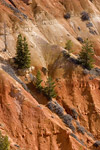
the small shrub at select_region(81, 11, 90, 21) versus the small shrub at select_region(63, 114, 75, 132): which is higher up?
the small shrub at select_region(81, 11, 90, 21)

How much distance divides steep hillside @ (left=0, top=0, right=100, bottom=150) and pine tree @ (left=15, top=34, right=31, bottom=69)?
2343 mm

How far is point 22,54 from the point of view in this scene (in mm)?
38094

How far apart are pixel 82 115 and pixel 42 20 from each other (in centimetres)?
3348

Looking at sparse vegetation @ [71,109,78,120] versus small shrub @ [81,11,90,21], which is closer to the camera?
sparse vegetation @ [71,109,78,120]

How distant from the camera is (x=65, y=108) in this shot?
126 ft

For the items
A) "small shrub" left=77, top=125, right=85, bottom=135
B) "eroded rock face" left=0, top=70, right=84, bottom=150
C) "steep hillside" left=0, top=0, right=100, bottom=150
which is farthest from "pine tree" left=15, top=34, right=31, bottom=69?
"small shrub" left=77, top=125, right=85, bottom=135

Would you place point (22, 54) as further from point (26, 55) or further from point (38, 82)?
point (38, 82)

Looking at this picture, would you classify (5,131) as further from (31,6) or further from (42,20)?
(31,6)

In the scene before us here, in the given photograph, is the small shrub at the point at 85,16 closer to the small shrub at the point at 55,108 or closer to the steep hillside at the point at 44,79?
the steep hillside at the point at 44,79

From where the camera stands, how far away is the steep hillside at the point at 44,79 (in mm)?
29578

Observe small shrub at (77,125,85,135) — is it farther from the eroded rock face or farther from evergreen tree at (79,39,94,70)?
evergreen tree at (79,39,94,70)

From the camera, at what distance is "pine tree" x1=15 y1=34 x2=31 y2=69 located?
1491 inches

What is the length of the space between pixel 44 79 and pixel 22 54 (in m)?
7.42

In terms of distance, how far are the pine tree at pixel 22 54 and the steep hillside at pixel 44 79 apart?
7.69 ft
